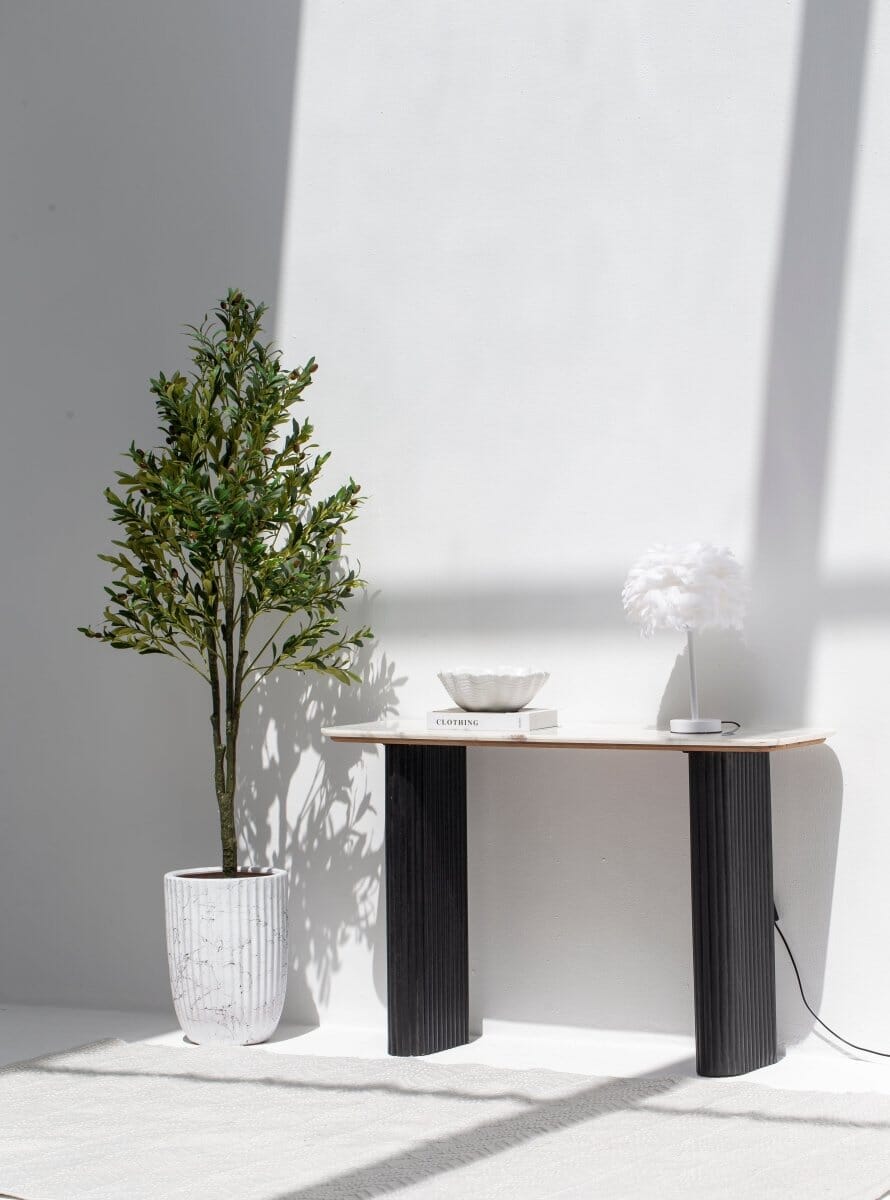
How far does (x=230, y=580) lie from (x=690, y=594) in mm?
1147

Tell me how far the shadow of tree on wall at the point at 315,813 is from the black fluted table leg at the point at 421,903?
1.26 ft

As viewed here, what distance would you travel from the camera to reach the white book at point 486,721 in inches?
131

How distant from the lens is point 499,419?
379 cm

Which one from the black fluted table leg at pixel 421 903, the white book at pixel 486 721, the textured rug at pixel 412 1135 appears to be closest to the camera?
the textured rug at pixel 412 1135

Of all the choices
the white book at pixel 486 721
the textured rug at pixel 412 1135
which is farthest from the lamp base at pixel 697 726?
the textured rug at pixel 412 1135

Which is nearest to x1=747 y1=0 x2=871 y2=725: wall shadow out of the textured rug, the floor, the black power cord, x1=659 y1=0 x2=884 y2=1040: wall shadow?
x1=659 y1=0 x2=884 y2=1040: wall shadow

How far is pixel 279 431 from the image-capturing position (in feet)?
13.1

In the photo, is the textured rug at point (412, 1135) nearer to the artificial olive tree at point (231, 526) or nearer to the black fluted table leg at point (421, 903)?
the black fluted table leg at point (421, 903)

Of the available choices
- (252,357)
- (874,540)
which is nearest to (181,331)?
(252,357)

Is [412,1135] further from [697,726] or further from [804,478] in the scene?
[804,478]

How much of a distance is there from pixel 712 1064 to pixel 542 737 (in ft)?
2.54

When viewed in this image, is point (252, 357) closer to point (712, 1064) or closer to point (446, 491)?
point (446, 491)

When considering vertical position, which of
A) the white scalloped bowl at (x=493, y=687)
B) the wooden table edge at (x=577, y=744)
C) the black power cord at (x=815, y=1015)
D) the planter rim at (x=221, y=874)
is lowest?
the black power cord at (x=815, y=1015)

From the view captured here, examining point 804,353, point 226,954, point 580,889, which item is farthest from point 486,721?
point 804,353
